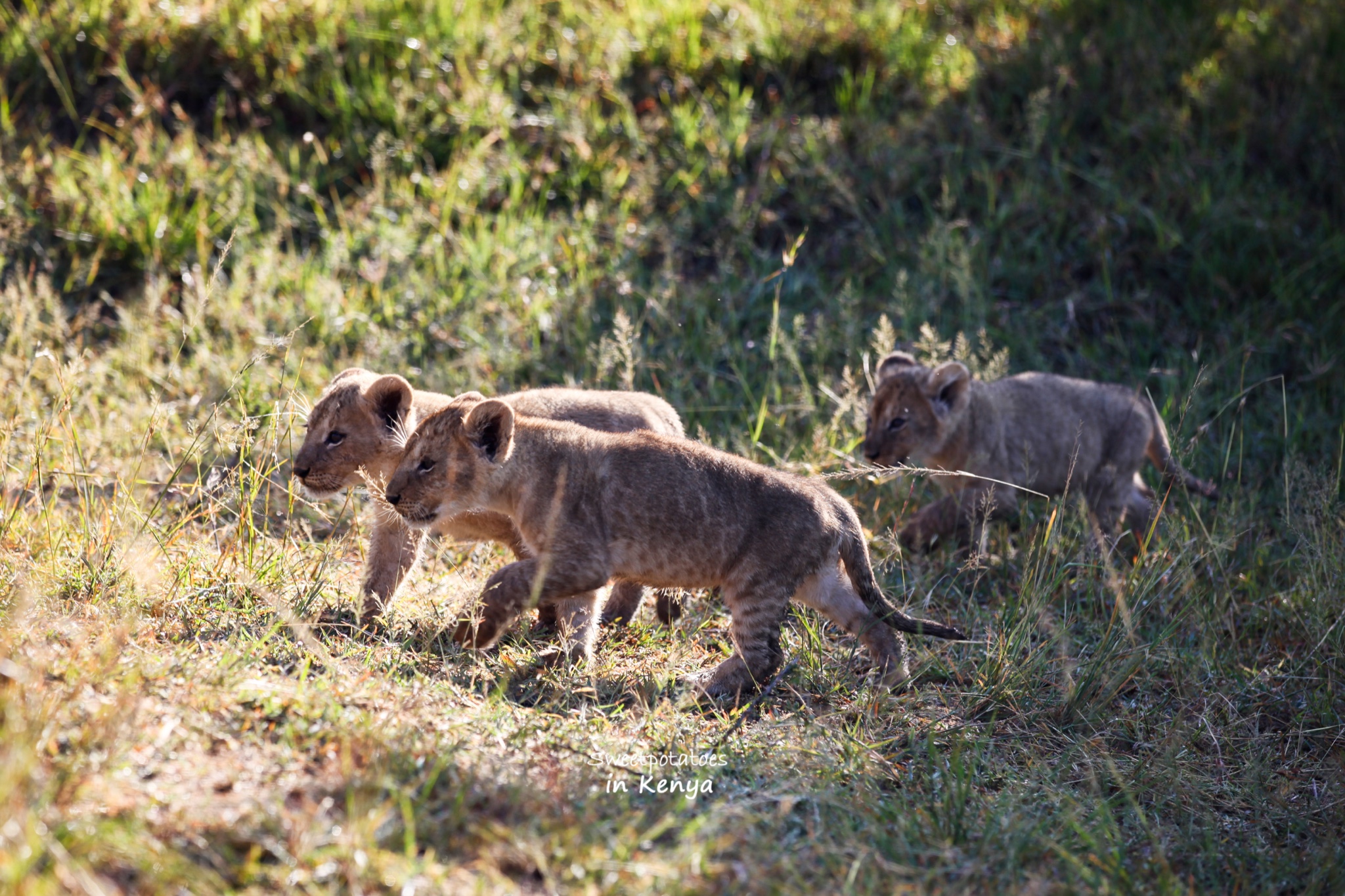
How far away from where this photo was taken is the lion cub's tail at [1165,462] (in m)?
6.79

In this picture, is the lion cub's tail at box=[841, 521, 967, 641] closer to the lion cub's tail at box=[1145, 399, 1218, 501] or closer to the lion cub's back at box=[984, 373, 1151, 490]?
the lion cub's tail at box=[1145, 399, 1218, 501]

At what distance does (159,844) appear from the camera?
9.88 ft

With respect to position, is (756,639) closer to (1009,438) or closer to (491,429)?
(491,429)

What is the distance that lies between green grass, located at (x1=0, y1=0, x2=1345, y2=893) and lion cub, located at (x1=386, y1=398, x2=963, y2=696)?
376 millimetres

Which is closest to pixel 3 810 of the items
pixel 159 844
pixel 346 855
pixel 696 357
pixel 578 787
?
pixel 159 844

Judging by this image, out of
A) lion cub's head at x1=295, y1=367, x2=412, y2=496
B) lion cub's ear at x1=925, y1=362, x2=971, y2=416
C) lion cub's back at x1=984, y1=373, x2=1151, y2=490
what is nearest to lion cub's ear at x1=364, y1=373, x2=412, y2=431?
lion cub's head at x1=295, y1=367, x2=412, y2=496

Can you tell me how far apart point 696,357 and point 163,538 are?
13.0ft

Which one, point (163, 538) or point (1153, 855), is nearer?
point (1153, 855)

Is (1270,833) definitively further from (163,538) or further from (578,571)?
(163,538)

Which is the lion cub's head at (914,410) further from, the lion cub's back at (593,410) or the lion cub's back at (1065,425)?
the lion cub's back at (593,410)

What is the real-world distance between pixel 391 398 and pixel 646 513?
139 centimetres

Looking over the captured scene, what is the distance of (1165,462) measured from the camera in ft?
25.2

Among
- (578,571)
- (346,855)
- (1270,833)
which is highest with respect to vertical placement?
(346,855)

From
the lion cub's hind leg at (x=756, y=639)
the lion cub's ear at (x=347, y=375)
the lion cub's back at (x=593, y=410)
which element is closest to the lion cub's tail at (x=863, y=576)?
the lion cub's hind leg at (x=756, y=639)
